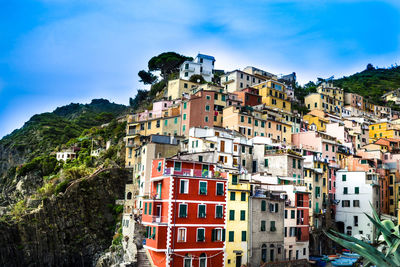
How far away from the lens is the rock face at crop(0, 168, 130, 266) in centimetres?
5822

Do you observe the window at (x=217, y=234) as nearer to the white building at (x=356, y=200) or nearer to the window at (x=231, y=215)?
the window at (x=231, y=215)

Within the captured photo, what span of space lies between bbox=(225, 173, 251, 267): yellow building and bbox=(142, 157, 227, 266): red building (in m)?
0.78

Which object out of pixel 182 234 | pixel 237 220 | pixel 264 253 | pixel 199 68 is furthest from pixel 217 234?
pixel 199 68

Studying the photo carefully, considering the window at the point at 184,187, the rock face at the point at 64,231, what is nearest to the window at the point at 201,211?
the window at the point at 184,187

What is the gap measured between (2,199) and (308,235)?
61.1m

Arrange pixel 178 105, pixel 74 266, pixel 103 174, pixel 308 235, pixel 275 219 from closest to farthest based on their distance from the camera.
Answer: pixel 275 219, pixel 308 235, pixel 74 266, pixel 103 174, pixel 178 105

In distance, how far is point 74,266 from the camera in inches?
2290

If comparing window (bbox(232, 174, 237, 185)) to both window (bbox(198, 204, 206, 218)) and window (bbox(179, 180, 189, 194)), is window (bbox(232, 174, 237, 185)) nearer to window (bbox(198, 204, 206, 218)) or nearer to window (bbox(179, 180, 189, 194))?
window (bbox(198, 204, 206, 218))

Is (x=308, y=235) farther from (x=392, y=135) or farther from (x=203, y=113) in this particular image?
(x=392, y=135)

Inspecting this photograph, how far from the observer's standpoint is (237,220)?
4000 centimetres

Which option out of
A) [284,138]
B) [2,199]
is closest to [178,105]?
[284,138]

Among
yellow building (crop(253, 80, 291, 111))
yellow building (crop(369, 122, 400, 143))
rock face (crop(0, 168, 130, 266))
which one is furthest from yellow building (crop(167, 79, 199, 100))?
yellow building (crop(369, 122, 400, 143))

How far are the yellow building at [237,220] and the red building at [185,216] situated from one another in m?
0.78

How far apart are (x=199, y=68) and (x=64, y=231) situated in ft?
151
